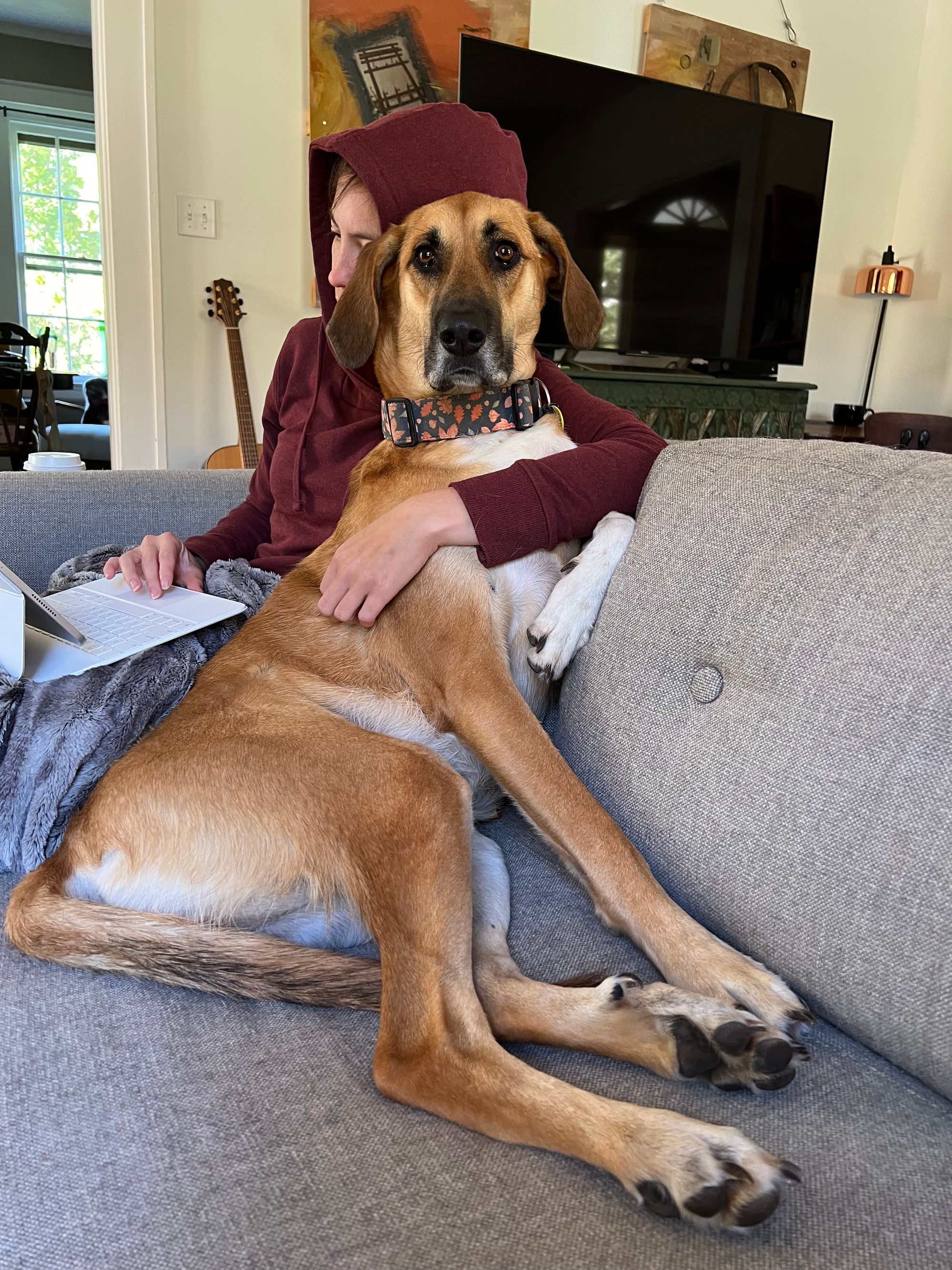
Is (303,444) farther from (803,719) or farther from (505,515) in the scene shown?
(803,719)

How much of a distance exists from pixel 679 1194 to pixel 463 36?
15.8 ft

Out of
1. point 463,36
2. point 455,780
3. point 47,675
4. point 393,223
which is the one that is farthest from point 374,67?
point 455,780

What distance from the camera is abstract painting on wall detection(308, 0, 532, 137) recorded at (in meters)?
4.02

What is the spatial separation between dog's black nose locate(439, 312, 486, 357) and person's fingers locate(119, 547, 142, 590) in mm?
756

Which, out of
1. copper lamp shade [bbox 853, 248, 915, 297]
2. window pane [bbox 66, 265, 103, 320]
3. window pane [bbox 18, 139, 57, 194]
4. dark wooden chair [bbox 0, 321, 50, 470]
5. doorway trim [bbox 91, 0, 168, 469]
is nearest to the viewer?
doorway trim [bbox 91, 0, 168, 469]

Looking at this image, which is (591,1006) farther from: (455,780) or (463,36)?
(463,36)

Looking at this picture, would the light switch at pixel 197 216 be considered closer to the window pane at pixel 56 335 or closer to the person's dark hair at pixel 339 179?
the person's dark hair at pixel 339 179

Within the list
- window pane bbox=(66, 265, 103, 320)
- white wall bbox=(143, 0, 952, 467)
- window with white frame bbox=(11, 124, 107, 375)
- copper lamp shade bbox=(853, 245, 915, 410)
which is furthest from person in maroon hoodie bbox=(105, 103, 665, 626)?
window pane bbox=(66, 265, 103, 320)

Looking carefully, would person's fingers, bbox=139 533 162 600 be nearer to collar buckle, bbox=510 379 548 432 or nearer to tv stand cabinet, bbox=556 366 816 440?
collar buckle, bbox=510 379 548 432

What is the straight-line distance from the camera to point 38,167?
9.92m

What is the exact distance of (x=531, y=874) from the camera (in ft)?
4.13

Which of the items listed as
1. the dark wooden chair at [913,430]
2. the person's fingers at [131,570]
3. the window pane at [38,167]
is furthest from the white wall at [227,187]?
the window pane at [38,167]

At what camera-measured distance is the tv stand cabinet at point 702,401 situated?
4.66 metres

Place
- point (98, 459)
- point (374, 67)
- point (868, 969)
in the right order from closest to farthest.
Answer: point (868, 969)
point (374, 67)
point (98, 459)
